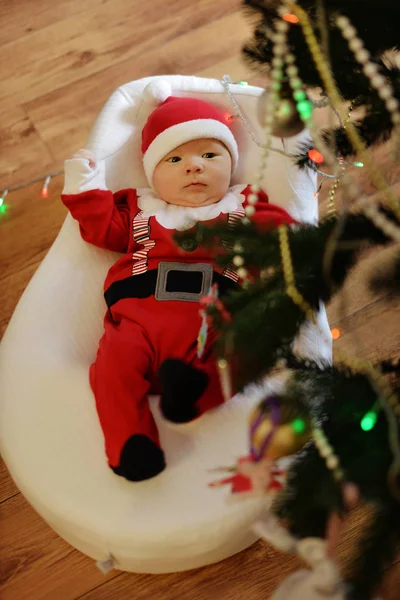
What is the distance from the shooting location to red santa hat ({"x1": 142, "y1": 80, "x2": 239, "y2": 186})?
1.20 meters

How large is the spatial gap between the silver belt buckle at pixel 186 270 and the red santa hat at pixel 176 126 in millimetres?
228

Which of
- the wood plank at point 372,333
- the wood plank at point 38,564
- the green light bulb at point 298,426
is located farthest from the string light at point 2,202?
the green light bulb at point 298,426

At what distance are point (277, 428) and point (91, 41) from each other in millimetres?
1520

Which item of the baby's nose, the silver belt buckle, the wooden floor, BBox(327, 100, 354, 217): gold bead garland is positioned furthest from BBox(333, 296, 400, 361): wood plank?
the baby's nose

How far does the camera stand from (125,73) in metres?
1.77

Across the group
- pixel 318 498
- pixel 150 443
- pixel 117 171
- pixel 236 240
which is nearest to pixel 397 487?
pixel 318 498

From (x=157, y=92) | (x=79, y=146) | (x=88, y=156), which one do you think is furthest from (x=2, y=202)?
(x=157, y=92)

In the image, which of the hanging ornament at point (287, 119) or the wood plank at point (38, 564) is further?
the wood plank at point (38, 564)

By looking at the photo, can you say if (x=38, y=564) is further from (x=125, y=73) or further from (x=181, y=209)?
(x=125, y=73)

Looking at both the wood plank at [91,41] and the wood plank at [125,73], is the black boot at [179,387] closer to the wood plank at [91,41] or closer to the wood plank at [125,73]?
the wood plank at [125,73]

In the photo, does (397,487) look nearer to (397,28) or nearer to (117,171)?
(397,28)

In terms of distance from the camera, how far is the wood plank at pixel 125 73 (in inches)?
66.6

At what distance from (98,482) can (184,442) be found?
15cm

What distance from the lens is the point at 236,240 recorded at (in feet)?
2.27
